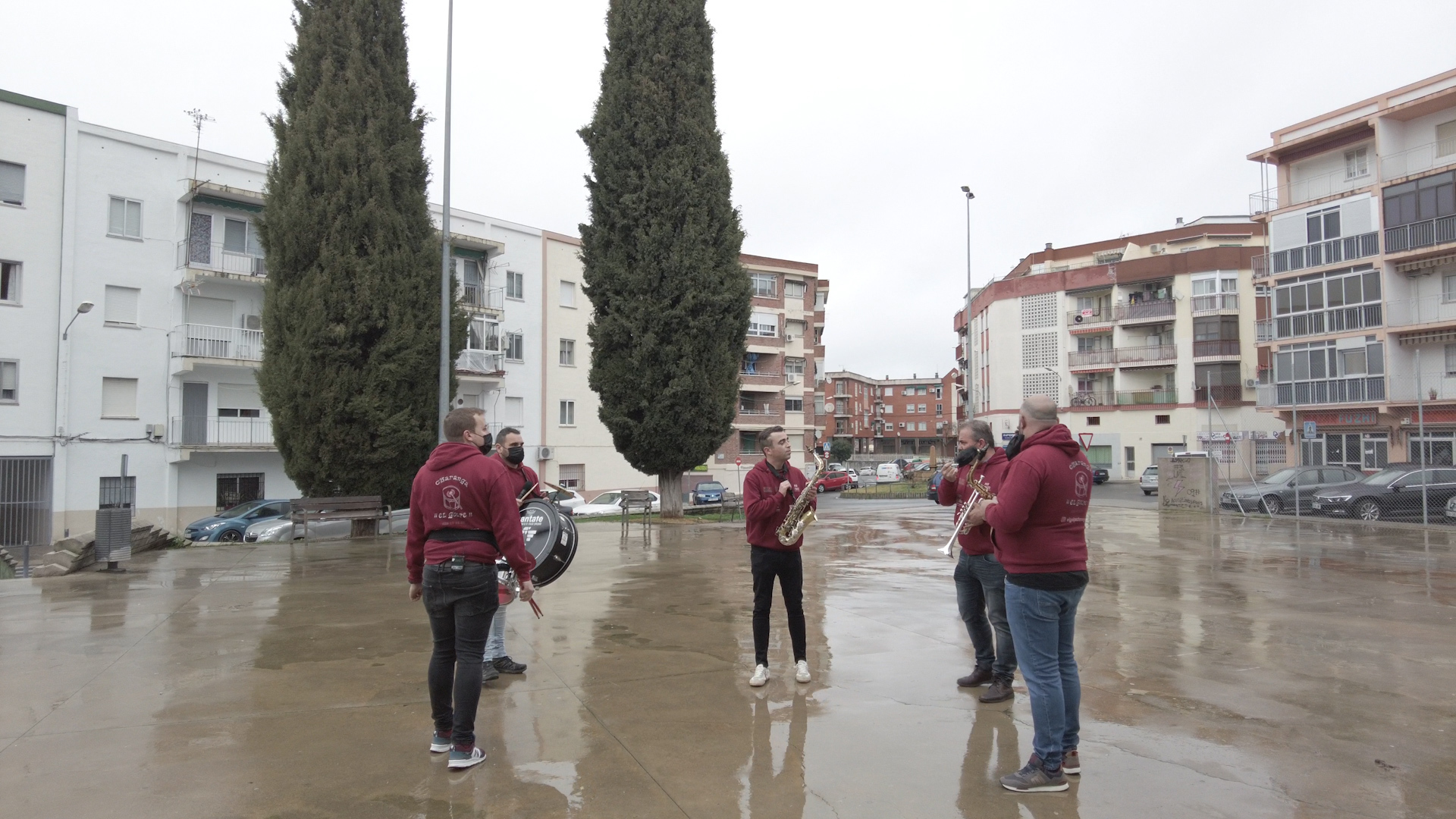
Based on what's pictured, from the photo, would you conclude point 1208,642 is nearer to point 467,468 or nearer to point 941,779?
point 941,779

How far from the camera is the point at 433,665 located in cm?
439

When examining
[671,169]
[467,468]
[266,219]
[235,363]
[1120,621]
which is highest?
[671,169]

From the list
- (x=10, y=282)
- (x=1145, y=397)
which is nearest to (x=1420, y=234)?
(x=1145, y=397)

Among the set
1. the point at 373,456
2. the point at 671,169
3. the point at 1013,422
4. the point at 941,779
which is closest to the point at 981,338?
the point at 1013,422

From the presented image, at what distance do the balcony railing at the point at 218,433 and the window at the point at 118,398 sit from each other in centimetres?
117

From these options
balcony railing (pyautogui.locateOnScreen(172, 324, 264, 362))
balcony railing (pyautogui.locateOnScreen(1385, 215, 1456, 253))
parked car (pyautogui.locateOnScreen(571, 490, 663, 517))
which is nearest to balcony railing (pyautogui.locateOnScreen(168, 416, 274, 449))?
balcony railing (pyautogui.locateOnScreen(172, 324, 264, 362))

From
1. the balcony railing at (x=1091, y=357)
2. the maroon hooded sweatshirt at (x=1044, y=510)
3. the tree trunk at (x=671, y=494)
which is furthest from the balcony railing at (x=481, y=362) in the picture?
the balcony railing at (x=1091, y=357)

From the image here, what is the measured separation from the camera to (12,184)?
23.6m

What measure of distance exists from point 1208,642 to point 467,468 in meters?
6.09

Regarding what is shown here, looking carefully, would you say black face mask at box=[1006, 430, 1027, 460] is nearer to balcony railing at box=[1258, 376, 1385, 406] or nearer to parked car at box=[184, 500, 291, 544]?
parked car at box=[184, 500, 291, 544]

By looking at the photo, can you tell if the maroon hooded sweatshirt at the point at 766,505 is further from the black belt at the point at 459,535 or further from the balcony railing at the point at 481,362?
the balcony railing at the point at 481,362

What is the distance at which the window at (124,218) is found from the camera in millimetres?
25406

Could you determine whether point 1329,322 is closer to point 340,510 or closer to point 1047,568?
point 340,510

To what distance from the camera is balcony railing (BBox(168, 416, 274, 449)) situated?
26.3 m
